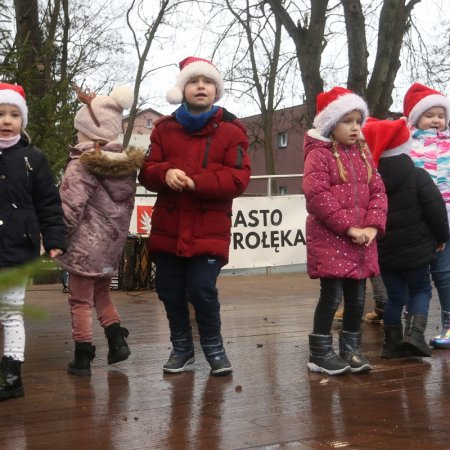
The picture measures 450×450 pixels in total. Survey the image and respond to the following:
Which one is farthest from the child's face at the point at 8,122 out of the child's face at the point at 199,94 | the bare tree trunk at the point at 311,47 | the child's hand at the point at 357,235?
the bare tree trunk at the point at 311,47

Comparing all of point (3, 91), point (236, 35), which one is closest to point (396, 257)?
point (3, 91)

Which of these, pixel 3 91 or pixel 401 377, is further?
pixel 401 377

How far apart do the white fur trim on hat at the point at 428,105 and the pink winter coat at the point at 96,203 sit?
2196 mm

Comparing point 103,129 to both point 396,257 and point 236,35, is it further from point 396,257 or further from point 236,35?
point 236,35

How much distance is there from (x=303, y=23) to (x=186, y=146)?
11.8m

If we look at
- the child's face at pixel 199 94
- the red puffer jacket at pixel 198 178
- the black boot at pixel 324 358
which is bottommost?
the black boot at pixel 324 358

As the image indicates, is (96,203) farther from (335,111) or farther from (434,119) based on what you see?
(434,119)

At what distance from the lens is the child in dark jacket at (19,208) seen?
13.2ft

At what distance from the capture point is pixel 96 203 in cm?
477

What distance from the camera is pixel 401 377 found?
15.4 feet

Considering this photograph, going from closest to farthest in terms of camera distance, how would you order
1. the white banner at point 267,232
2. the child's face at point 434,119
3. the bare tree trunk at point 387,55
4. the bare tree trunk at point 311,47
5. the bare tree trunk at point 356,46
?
the child's face at point 434,119
the white banner at point 267,232
the bare tree trunk at point 356,46
the bare tree trunk at point 387,55
the bare tree trunk at point 311,47

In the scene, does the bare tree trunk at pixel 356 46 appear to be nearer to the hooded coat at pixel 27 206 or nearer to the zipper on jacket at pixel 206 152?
the zipper on jacket at pixel 206 152

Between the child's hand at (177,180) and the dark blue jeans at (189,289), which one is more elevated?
the child's hand at (177,180)

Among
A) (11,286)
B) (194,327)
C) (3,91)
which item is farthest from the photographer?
(194,327)
